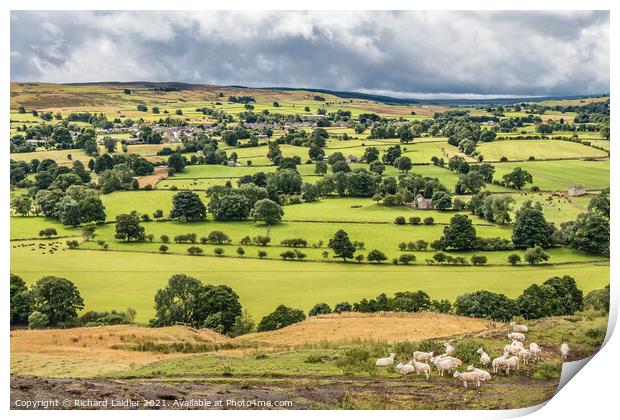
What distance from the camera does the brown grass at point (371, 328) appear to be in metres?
16.1

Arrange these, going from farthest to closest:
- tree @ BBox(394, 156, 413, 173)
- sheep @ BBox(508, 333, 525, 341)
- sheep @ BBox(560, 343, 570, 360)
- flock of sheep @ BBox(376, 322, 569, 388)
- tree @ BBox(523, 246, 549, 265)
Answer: tree @ BBox(394, 156, 413, 173)
tree @ BBox(523, 246, 549, 265)
sheep @ BBox(508, 333, 525, 341)
sheep @ BBox(560, 343, 570, 360)
flock of sheep @ BBox(376, 322, 569, 388)

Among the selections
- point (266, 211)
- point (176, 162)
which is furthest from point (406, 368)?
point (176, 162)

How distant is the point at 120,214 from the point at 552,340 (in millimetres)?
16552

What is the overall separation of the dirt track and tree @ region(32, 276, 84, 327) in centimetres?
512

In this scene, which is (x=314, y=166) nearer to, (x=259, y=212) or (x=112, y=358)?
(x=259, y=212)

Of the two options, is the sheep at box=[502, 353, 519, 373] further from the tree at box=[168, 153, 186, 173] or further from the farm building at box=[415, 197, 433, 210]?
the tree at box=[168, 153, 186, 173]

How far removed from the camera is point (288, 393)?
1296 cm

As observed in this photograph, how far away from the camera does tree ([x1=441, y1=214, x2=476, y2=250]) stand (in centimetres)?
2378

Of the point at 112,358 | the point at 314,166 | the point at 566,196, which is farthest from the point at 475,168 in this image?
the point at 112,358

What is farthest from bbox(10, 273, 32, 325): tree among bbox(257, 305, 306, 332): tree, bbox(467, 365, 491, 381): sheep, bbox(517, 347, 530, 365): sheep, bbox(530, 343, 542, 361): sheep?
bbox(530, 343, 542, 361): sheep

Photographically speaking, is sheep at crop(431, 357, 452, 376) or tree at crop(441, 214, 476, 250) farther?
tree at crop(441, 214, 476, 250)

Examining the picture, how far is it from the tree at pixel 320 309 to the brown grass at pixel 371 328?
128 cm

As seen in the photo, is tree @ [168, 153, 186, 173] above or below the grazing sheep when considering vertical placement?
above

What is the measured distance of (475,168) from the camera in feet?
87.3
